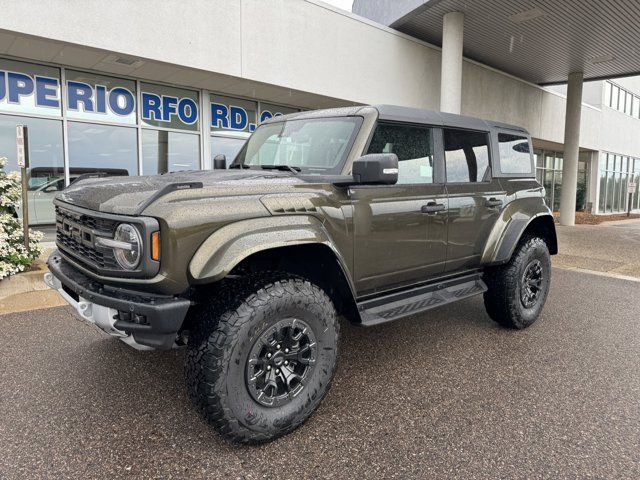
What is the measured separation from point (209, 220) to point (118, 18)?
23.3ft

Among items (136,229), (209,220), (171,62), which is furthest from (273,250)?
(171,62)

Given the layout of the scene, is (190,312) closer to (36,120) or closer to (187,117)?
(36,120)

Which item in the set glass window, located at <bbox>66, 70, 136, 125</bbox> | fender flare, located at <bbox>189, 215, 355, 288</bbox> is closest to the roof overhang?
glass window, located at <bbox>66, 70, 136, 125</bbox>

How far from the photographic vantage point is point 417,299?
348 centimetres

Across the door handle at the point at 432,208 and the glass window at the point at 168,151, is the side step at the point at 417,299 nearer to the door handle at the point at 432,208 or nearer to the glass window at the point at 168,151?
the door handle at the point at 432,208

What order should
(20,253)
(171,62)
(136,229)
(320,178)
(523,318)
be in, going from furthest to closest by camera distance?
(171,62) < (20,253) < (523,318) < (320,178) < (136,229)

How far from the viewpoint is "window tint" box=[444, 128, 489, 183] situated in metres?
3.78

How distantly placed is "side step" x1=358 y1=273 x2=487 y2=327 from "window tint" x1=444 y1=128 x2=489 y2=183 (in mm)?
860

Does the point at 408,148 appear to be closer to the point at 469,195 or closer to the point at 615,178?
the point at 469,195

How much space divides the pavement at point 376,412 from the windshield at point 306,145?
1541 mm

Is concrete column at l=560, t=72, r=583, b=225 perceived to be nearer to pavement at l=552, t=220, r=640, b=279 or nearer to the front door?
pavement at l=552, t=220, r=640, b=279

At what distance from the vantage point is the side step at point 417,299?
3115 millimetres

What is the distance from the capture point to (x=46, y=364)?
11.7 ft

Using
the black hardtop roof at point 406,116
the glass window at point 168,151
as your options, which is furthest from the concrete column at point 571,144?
the black hardtop roof at point 406,116
